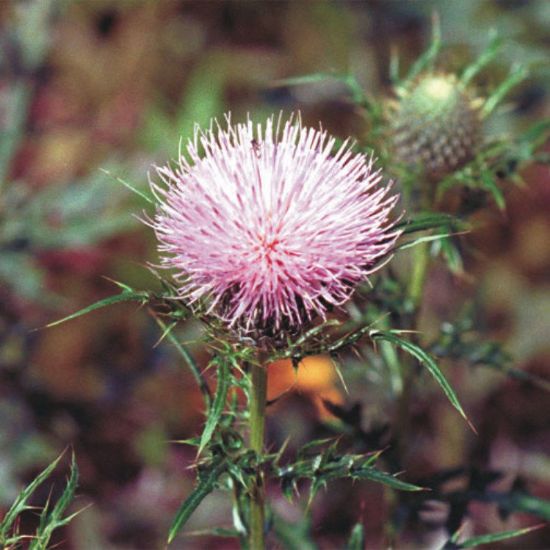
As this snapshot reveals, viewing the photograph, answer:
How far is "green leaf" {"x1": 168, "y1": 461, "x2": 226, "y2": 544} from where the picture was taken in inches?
63.5

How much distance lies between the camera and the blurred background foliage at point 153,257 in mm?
3742

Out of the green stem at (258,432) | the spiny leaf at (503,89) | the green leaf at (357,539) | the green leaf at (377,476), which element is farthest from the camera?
the spiny leaf at (503,89)

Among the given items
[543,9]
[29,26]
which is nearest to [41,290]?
[29,26]

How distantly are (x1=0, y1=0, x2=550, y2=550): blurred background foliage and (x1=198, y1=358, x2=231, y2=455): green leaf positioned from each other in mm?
861

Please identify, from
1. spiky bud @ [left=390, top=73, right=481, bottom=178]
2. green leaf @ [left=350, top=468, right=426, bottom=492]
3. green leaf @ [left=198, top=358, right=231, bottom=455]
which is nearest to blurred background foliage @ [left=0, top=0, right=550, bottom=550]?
spiky bud @ [left=390, top=73, right=481, bottom=178]

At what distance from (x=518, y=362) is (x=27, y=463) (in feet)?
7.27

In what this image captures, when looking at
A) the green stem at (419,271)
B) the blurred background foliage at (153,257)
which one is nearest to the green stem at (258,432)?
the blurred background foliage at (153,257)

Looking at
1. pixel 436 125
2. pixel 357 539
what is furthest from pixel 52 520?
pixel 436 125

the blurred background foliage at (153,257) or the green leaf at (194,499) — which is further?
the blurred background foliage at (153,257)

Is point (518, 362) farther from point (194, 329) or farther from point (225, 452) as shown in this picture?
point (225, 452)

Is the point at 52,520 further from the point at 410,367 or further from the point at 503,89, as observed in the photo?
the point at 503,89

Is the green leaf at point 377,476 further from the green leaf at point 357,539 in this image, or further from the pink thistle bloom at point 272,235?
the green leaf at point 357,539

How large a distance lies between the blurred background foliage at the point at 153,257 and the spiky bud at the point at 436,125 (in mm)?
321

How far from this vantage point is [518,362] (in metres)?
4.34
